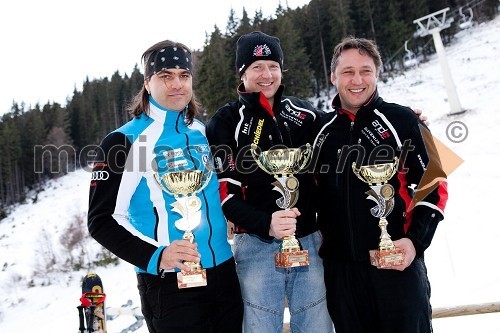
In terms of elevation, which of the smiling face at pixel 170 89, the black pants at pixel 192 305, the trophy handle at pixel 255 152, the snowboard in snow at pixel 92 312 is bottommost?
the snowboard in snow at pixel 92 312

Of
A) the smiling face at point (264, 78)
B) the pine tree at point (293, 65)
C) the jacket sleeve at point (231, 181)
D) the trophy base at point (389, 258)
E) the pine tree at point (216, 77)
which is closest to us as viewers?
the trophy base at point (389, 258)

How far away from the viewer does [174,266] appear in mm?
2262

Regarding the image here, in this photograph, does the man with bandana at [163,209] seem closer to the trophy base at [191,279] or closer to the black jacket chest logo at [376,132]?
the trophy base at [191,279]

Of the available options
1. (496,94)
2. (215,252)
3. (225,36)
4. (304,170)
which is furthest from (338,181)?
(225,36)

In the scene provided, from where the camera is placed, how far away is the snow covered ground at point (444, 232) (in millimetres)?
7500

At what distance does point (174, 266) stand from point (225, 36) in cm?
3446

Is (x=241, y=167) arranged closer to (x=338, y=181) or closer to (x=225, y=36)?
(x=338, y=181)

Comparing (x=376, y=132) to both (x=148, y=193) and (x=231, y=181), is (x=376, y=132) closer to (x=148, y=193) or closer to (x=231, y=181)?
(x=231, y=181)

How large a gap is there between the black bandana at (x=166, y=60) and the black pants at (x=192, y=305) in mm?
1334

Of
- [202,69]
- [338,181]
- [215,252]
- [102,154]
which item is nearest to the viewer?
[102,154]

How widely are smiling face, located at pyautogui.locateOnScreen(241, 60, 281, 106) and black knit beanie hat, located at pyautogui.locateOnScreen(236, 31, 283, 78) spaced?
0.04 m

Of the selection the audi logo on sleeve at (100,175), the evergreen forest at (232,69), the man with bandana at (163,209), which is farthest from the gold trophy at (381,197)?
the evergreen forest at (232,69)

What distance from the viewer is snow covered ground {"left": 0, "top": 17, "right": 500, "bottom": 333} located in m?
7.50

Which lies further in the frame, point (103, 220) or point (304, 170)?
point (304, 170)
